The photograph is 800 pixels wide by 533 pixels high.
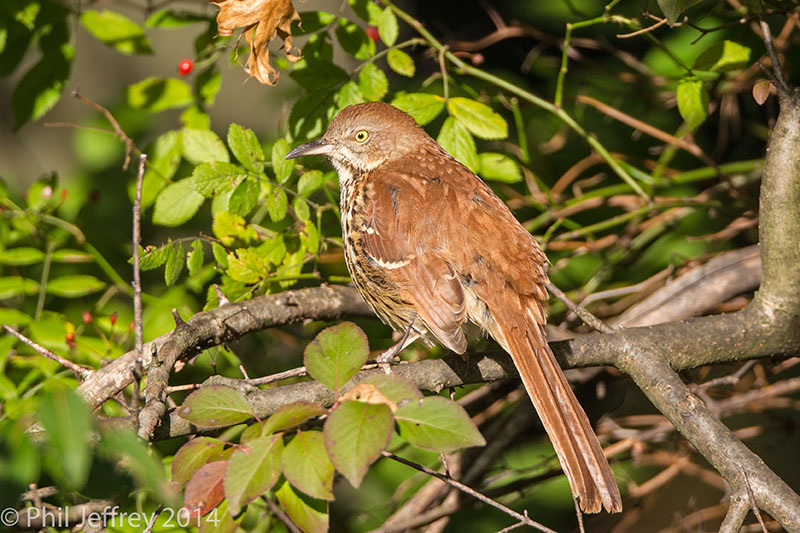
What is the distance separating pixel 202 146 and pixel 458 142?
936 millimetres

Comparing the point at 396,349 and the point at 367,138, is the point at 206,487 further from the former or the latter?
the point at 367,138

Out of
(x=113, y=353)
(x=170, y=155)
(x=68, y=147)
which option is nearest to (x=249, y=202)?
(x=170, y=155)

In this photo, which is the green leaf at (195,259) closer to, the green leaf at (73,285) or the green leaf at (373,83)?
the green leaf at (73,285)

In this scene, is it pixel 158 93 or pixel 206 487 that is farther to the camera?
pixel 158 93

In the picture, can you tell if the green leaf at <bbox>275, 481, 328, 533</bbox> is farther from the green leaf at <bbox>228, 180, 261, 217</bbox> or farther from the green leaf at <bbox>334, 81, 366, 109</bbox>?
the green leaf at <bbox>334, 81, 366, 109</bbox>

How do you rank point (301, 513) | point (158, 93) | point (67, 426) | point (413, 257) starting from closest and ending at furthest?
point (67, 426), point (301, 513), point (413, 257), point (158, 93)

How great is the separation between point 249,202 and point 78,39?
6.24 ft

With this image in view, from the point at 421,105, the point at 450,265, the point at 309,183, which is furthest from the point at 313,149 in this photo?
the point at 450,265

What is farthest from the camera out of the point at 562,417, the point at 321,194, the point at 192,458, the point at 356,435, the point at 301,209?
the point at 321,194

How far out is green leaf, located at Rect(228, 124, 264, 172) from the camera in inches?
97.7

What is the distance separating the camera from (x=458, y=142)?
2754 millimetres

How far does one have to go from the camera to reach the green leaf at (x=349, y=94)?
2760 millimetres

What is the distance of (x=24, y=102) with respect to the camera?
2.75m

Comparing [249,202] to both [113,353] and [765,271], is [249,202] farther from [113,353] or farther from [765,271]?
[765,271]
